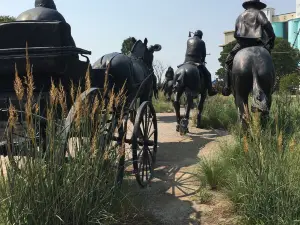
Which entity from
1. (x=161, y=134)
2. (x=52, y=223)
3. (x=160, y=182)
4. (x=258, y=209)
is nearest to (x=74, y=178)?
(x=52, y=223)

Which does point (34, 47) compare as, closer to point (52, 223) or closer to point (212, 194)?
point (52, 223)

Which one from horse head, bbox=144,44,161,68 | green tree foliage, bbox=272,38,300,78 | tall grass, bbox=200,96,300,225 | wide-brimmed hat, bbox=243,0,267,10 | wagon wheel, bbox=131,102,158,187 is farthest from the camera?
green tree foliage, bbox=272,38,300,78

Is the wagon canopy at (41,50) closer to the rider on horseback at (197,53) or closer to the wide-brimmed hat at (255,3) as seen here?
the wide-brimmed hat at (255,3)

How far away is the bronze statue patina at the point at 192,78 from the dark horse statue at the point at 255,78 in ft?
10.6

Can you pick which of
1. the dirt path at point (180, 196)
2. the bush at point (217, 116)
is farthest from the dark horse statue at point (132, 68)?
the bush at point (217, 116)

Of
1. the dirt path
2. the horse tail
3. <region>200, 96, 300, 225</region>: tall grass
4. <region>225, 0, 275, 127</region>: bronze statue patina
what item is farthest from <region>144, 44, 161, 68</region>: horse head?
<region>200, 96, 300, 225</region>: tall grass

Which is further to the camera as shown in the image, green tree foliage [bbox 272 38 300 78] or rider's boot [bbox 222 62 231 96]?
green tree foliage [bbox 272 38 300 78]

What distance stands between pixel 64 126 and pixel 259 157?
1.70 meters

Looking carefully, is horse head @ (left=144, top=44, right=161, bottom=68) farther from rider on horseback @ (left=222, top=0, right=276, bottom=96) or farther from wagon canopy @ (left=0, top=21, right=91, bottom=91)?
wagon canopy @ (left=0, top=21, right=91, bottom=91)

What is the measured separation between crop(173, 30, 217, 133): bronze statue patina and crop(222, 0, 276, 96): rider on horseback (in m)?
2.83

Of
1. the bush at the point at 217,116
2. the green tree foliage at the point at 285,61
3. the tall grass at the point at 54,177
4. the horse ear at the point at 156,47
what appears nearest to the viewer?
the tall grass at the point at 54,177

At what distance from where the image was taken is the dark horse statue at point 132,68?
6047mm

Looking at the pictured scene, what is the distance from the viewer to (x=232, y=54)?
5.82 metres

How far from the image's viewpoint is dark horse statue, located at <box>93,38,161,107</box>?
19.8 ft
